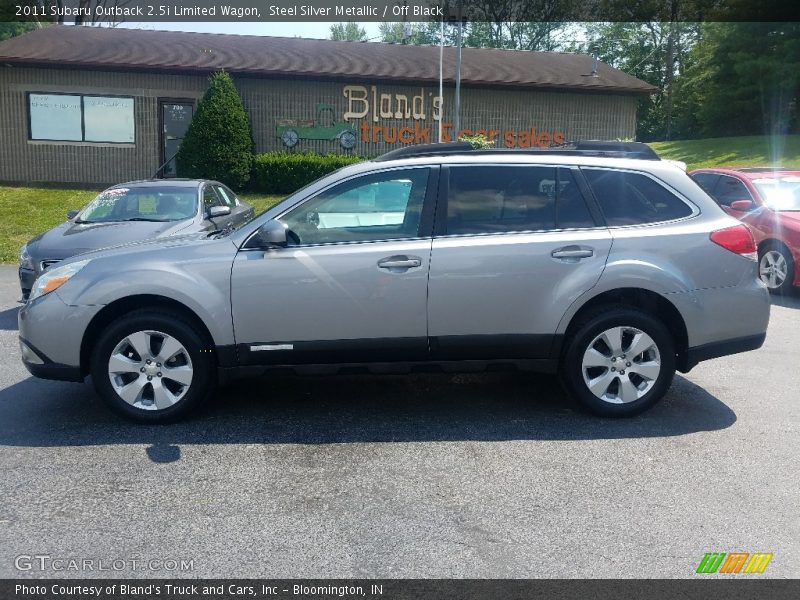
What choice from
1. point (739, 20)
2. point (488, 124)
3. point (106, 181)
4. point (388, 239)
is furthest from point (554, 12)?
point (388, 239)

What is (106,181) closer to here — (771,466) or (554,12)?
(771,466)

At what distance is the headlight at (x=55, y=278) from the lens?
535 centimetres

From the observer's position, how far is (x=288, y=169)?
72.0ft

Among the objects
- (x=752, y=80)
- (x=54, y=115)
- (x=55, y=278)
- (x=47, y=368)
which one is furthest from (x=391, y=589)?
(x=752, y=80)

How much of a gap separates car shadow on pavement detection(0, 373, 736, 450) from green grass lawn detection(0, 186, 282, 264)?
9.37m

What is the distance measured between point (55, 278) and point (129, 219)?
4.17 meters

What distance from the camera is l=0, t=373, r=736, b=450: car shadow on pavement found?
203 inches

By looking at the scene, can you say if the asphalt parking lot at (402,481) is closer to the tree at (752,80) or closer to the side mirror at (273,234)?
the side mirror at (273,234)

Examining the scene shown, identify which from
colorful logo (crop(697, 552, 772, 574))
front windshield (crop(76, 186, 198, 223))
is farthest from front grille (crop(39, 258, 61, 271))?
colorful logo (crop(697, 552, 772, 574))

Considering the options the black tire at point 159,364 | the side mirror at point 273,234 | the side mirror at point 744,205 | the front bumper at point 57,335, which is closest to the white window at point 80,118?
the side mirror at point 744,205

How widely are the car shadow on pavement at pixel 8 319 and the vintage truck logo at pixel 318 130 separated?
51.1 ft

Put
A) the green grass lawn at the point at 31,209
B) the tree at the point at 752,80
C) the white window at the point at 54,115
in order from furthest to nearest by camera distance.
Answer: the tree at the point at 752,80
the white window at the point at 54,115
the green grass lawn at the point at 31,209

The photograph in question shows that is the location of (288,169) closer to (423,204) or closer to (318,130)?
(318,130)

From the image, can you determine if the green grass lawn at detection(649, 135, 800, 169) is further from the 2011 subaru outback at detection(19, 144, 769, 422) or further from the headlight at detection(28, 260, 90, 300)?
the headlight at detection(28, 260, 90, 300)
